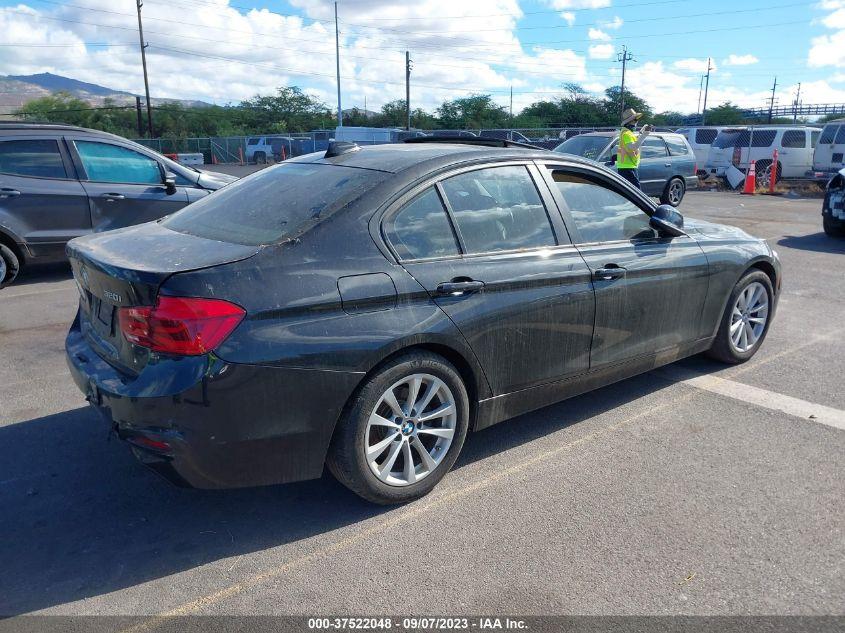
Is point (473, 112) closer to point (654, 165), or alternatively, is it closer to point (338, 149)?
point (654, 165)

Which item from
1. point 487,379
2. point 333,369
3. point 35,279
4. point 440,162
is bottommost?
point 35,279

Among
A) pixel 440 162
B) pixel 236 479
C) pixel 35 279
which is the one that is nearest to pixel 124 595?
pixel 236 479

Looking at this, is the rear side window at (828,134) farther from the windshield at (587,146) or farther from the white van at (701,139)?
the windshield at (587,146)

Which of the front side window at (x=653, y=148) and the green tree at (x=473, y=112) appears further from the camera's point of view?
the green tree at (x=473, y=112)

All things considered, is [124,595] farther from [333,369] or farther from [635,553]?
[635,553]

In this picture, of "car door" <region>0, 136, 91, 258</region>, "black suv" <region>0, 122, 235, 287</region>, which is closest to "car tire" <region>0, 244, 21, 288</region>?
"black suv" <region>0, 122, 235, 287</region>

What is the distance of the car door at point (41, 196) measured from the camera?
7785mm

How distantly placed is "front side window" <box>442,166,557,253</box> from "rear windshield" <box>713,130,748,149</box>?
842 inches

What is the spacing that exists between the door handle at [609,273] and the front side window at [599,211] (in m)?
0.20

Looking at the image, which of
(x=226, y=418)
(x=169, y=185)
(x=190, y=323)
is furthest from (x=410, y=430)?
(x=169, y=185)

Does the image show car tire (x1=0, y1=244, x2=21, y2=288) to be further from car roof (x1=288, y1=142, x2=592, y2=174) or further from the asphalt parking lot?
car roof (x1=288, y1=142, x2=592, y2=174)

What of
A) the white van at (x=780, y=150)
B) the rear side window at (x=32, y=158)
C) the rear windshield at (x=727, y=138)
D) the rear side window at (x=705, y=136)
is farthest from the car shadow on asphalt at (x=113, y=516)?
the rear side window at (x=705, y=136)

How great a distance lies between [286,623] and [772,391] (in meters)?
3.69

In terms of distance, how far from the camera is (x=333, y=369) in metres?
2.98
